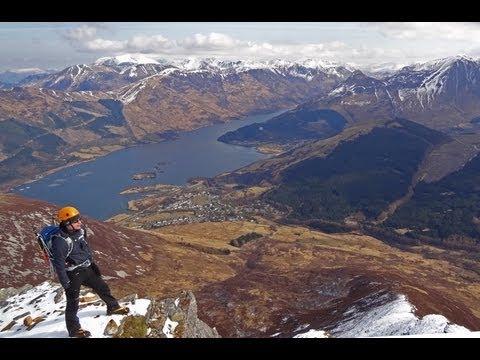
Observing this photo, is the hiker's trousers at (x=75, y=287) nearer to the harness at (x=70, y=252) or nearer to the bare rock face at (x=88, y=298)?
the harness at (x=70, y=252)

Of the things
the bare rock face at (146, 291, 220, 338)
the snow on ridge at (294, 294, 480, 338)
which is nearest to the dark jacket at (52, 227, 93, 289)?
the bare rock face at (146, 291, 220, 338)

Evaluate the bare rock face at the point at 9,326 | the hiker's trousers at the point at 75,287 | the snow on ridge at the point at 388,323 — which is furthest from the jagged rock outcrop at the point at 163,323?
the snow on ridge at the point at 388,323

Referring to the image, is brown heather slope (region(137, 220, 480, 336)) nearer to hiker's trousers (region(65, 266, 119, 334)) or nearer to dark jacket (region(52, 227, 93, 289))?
hiker's trousers (region(65, 266, 119, 334))

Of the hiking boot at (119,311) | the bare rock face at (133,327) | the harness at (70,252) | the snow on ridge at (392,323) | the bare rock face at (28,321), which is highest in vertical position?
the harness at (70,252)

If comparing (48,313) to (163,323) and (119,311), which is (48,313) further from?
(119,311)

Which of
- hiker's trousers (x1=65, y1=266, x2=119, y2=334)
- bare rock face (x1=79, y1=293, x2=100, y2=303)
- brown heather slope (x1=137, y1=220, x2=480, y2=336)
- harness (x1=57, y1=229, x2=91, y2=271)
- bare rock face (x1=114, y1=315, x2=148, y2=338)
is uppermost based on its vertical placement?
harness (x1=57, y1=229, x2=91, y2=271)
